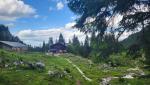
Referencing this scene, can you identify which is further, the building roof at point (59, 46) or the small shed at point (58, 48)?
the building roof at point (59, 46)

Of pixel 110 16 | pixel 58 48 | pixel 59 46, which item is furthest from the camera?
pixel 58 48

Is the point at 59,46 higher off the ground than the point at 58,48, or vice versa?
the point at 59,46

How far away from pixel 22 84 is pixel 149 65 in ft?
75.8

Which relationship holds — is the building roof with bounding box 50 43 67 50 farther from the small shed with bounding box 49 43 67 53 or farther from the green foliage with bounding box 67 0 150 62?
the green foliage with bounding box 67 0 150 62

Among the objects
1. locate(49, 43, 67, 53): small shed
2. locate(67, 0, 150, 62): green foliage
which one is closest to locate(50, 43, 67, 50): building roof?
locate(49, 43, 67, 53): small shed

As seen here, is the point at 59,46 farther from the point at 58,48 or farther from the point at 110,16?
the point at 110,16

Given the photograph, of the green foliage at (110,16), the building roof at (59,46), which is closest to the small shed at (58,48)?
the building roof at (59,46)

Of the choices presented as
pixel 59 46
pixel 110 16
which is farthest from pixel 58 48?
pixel 110 16

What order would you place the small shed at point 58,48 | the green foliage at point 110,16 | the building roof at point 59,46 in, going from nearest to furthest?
1. the green foliage at point 110,16
2. the small shed at point 58,48
3. the building roof at point 59,46

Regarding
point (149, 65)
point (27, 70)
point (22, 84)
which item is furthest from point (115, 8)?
point (27, 70)

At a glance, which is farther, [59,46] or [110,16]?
[59,46]

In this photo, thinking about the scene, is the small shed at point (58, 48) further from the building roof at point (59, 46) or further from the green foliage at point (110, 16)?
the green foliage at point (110, 16)

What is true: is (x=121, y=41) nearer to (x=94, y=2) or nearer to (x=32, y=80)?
(x=94, y=2)

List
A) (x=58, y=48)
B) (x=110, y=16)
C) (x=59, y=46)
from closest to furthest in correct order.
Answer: (x=110, y=16) < (x=59, y=46) < (x=58, y=48)
